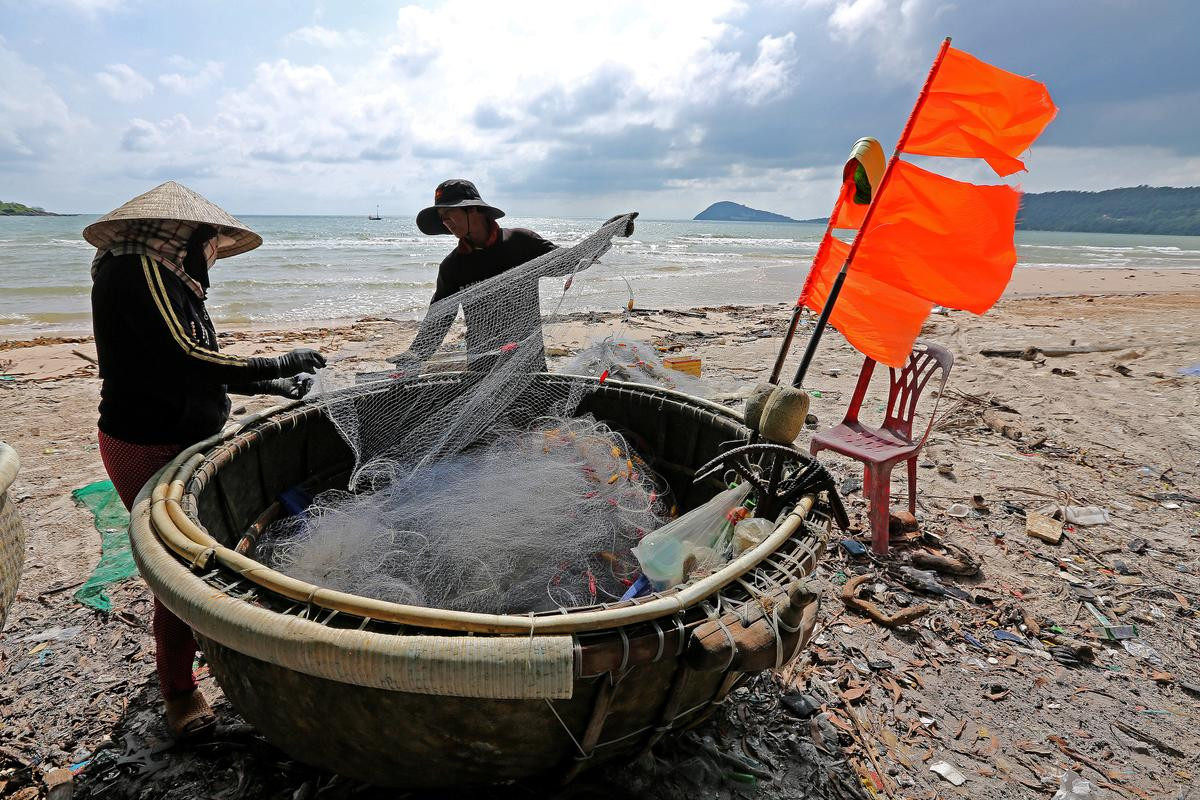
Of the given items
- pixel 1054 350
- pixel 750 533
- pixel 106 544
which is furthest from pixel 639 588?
pixel 1054 350

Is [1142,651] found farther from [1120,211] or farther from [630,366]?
[1120,211]

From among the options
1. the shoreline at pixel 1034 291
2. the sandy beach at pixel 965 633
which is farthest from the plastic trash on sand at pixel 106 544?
the shoreline at pixel 1034 291

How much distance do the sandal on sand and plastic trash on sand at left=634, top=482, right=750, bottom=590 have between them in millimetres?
1539

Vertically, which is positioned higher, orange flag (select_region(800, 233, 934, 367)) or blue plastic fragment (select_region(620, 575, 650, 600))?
orange flag (select_region(800, 233, 934, 367))

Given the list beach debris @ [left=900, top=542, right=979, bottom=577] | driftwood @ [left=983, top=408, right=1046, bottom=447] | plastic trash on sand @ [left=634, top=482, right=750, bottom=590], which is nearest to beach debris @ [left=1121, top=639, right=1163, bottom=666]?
beach debris @ [left=900, top=542, right=979, bottom=577]

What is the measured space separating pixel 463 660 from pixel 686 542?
38.6 inches

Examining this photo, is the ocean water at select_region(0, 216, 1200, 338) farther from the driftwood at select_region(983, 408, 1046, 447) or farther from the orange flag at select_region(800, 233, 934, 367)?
the driftwood at select_region(983, 408, 1046, 447)

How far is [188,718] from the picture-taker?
77.4 inches

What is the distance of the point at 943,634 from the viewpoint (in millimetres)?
2725

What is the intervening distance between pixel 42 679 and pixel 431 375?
6.26 ft

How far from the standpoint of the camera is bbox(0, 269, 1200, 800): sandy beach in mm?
1976

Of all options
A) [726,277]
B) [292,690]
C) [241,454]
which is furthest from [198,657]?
[726,277]

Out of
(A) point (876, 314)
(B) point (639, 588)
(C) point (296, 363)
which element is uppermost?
(A) point (876, 314)

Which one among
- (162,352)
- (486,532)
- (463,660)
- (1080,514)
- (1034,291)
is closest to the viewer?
(463,660)
